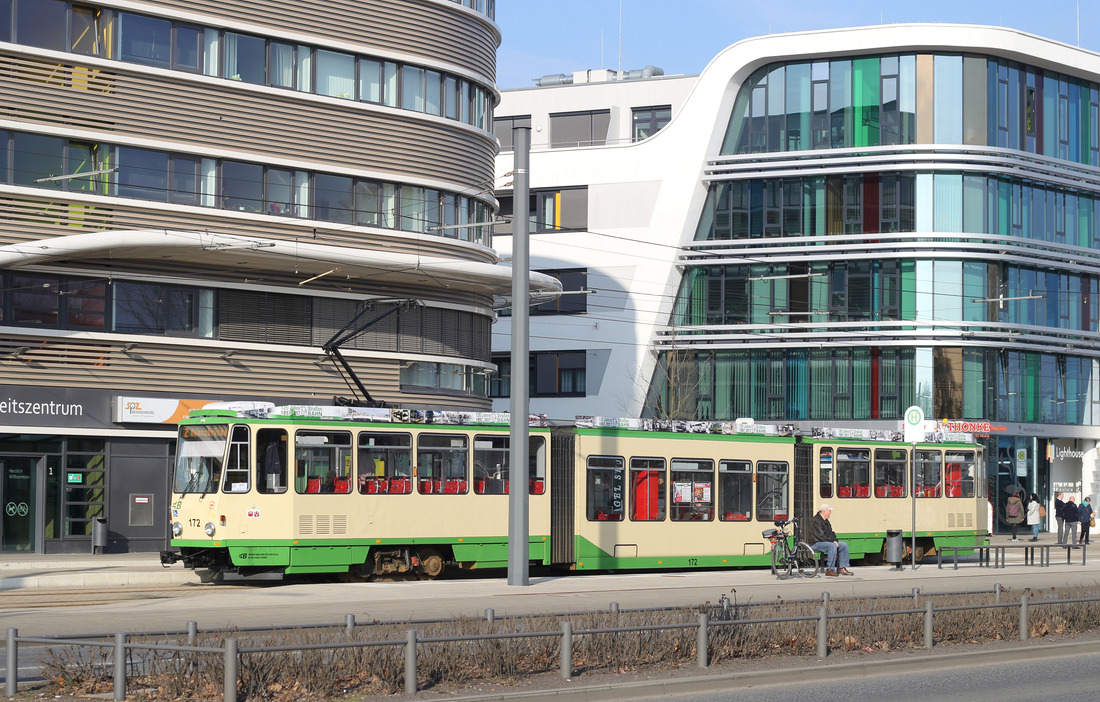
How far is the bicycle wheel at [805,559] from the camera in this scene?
2850 centimetres

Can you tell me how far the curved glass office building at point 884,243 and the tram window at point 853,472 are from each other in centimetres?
2023

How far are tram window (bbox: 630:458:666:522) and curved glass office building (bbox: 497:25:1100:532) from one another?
25.2 meters

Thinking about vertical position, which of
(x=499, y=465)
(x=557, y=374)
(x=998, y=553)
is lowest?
(x=998, y=553)

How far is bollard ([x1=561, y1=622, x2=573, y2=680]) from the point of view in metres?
12.9

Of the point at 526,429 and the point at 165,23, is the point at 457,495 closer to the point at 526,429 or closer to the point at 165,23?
the point at 526,429

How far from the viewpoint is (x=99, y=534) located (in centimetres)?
3244

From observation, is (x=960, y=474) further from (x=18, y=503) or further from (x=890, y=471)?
(x=18, y=503)

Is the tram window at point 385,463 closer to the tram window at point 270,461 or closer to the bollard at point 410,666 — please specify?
the tram window at point 270,461

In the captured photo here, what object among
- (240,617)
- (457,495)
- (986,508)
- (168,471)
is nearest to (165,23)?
(168,471)

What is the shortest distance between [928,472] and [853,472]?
2638mm

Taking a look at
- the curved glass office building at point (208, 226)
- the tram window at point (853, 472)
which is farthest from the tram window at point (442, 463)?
the tram window at point (853, 472)

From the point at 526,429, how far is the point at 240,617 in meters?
7.87

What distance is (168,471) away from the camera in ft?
111

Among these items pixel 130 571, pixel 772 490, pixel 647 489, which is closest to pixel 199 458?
pixel 130 571
